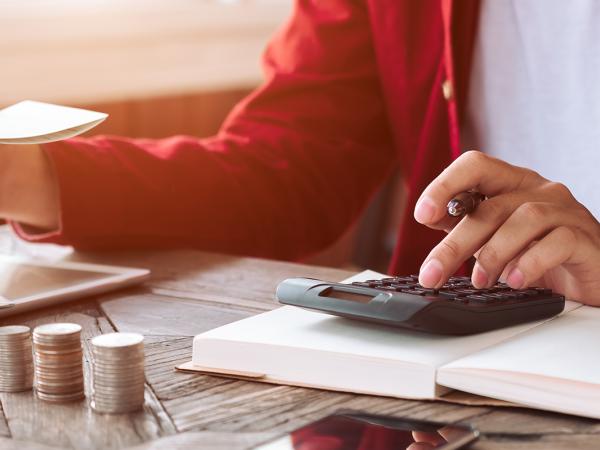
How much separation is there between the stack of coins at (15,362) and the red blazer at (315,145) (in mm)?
493

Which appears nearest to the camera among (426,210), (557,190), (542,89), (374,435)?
(374,435)

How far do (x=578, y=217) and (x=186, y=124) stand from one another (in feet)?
5.69

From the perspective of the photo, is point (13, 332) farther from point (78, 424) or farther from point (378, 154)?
point (378, 154)

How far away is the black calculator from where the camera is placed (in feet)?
2.12

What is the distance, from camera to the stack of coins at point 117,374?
0.59 metres

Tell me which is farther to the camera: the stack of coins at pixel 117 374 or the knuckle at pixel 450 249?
the knuckle at pixel 450 249

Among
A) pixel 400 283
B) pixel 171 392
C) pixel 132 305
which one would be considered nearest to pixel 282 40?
pixel 132 305

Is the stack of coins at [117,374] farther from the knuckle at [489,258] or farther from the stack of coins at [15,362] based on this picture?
the knuckle at [489,258]

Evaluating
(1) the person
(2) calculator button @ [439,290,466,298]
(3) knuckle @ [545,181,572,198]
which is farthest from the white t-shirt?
(2) calculator button @ [439,290,466,298]

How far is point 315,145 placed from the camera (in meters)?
1.44

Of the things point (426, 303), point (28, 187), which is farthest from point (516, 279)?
point (28, 187)

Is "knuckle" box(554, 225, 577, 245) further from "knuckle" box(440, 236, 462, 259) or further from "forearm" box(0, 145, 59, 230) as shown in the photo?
"forearm" box(0, 145, 59, 230)

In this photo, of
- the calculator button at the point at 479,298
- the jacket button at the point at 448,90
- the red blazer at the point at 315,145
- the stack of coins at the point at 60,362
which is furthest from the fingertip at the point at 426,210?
the jacket button at the point at 448,90

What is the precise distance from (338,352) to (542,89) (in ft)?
2.55
